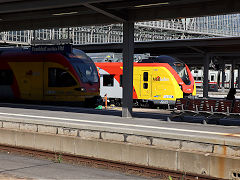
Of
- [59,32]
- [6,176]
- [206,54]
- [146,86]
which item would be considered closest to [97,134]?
[6,176]

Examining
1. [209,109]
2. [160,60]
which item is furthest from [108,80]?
[209,109]

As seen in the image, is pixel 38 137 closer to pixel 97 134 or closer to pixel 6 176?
pixel 97 134

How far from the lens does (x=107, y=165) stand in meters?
11.4

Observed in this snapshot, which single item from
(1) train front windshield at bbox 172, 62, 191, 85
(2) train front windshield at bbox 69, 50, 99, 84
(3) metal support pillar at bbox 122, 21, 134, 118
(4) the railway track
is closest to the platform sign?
(2) train front windshield at bbox 69, 50, 99, 84

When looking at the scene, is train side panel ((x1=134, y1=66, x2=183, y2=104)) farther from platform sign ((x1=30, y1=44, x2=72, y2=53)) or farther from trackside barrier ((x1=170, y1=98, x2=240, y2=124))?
trackside barrier ((x1=170, y1=98, x2=240, y2=124))

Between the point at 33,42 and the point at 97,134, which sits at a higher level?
the point at 33,42

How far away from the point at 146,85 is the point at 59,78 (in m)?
6.44

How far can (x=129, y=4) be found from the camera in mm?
15594

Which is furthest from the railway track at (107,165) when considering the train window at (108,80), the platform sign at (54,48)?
the train window at (108,80)

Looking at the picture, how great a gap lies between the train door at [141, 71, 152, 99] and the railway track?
13326mm

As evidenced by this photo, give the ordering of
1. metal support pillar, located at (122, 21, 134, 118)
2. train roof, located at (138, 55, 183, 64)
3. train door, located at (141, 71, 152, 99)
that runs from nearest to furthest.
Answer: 1. metal support pillar, located at (122, 21, 134, 118)
2. train door, located at (141, 71, 152, 99)
3. train roof, located at (138, 55, 183, 64)

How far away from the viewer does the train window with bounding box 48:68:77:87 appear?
71.1 feet

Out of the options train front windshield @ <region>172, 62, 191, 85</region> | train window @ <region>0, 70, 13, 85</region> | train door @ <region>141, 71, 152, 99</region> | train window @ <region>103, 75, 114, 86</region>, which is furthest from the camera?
train window @ <region>103, 75, 114, 86</region>

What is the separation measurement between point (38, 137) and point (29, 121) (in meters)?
0.85
